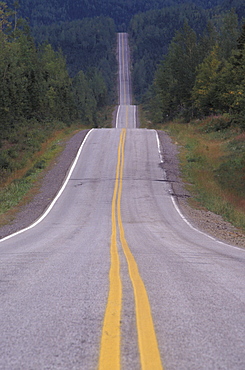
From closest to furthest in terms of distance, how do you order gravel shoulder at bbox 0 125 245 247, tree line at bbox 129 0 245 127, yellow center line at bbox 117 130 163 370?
yellow center line at bbox 117 130 163 370, gravel shoulder at bbox 0 125 245 247, tree line at bbox 129 0 245 127

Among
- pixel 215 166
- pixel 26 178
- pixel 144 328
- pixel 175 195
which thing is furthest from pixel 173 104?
pixel 144 328

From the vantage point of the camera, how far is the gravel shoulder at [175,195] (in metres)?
14.2

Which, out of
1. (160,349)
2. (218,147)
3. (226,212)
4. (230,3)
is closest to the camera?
(160,349)

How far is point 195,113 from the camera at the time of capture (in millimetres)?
60250

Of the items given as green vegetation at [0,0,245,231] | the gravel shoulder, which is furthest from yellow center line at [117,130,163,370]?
green vegetation at [0,0,245,231]

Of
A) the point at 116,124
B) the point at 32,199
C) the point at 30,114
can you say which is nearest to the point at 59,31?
the point at 116,124

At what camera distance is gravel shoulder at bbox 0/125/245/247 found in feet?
Result: 46.6

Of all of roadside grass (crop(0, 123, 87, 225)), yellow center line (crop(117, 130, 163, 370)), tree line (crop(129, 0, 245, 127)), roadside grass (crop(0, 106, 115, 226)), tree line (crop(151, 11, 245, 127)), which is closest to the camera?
yellow center line (crop(117, 130, 163, 370))

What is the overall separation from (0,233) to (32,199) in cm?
783

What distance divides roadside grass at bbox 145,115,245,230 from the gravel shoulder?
0.58 meters

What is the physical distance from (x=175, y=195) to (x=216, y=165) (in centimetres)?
843

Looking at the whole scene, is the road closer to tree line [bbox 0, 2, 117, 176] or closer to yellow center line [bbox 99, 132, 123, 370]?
yellow center line [bbox 99, 132, 123, 370]

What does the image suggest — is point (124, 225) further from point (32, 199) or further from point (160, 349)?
point (160, 349)

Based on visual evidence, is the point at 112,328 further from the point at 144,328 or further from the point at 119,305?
the point at 119,305
